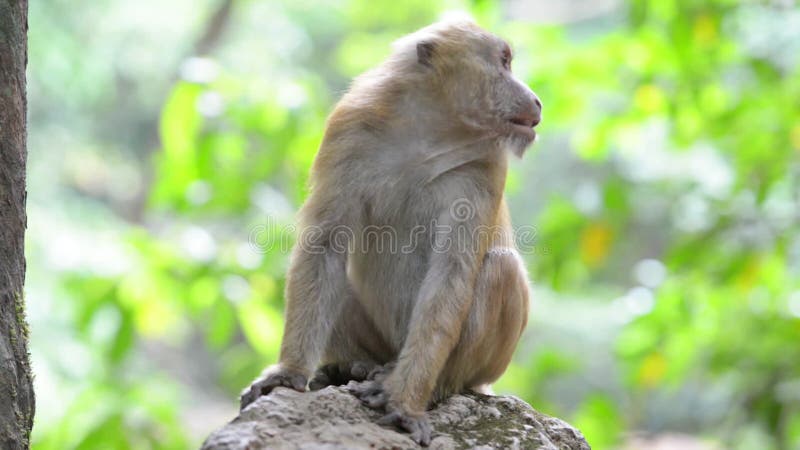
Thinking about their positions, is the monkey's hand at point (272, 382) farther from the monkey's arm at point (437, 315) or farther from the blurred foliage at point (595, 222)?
the blurred foliage at point (595, 222)

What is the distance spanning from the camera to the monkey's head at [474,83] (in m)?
5.15

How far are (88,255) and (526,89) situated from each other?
3.51m

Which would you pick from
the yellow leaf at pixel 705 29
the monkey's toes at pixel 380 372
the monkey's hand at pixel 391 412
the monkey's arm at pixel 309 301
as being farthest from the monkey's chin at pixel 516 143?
the yellow leaf at pixel 705 29

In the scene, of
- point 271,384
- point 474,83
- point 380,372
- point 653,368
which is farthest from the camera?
point 653,368

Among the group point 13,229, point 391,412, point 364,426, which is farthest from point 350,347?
point 13,229

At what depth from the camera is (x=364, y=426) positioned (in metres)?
3.88

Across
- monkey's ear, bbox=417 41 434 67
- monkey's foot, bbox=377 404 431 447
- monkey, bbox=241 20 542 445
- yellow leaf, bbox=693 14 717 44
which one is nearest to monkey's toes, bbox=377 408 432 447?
monkey's foot, bbox=377 404 431 447

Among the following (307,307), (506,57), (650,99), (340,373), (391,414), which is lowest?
(391,414)

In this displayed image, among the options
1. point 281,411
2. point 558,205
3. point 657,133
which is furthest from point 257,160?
point 657,133

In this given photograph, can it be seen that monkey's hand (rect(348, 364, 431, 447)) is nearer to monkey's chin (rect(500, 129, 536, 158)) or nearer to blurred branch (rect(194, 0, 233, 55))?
monkey's chin (rect(500, 129, 536, 158))

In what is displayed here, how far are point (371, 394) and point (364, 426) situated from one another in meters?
0.38

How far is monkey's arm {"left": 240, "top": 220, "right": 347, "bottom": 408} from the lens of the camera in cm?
458

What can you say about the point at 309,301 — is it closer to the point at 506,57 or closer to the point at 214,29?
the point at 506,57

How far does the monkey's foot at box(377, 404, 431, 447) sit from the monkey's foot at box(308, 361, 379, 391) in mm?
721
